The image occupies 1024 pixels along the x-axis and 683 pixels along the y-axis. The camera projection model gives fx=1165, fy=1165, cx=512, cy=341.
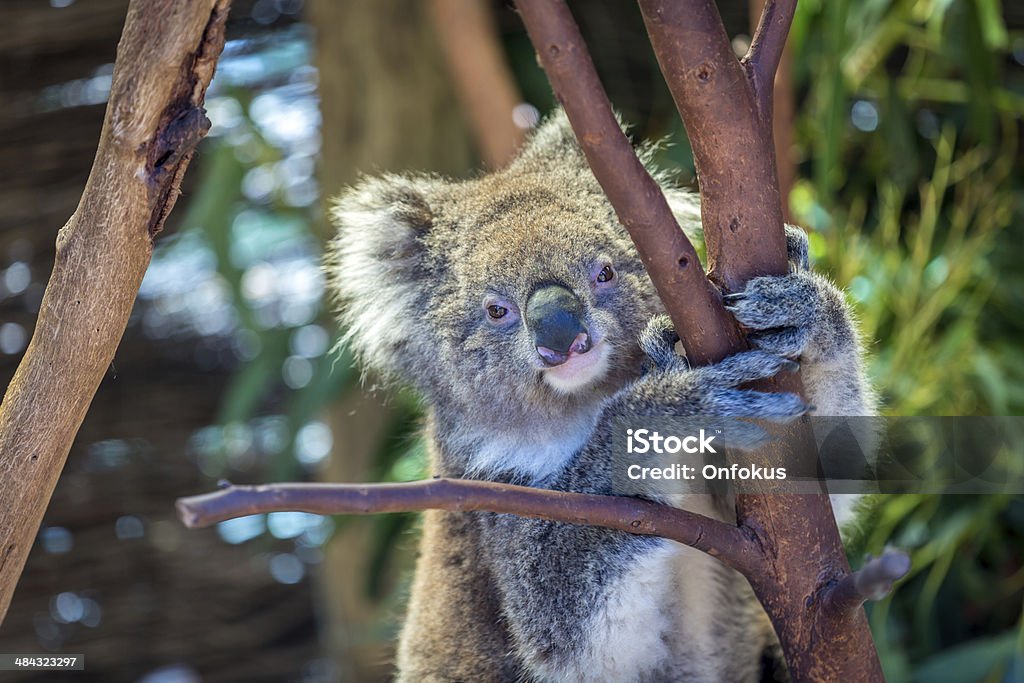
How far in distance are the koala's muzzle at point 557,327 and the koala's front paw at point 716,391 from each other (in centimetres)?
14

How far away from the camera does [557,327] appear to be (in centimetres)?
171

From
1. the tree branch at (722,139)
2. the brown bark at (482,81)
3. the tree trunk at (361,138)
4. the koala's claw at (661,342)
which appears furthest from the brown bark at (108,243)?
the tree trunk at (361,138)

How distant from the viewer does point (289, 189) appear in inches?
163

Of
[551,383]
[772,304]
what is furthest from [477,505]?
[551,383]

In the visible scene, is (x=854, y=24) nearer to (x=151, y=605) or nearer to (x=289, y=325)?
(x=289, y=325)

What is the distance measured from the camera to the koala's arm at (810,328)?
1.51 m

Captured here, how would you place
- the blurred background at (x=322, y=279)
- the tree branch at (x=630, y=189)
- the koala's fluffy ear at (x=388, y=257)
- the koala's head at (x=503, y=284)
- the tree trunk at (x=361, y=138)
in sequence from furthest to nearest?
the tree trunk at (x=361, y=138) → the blurred background at (x=322, y=279) → the koala's fluffy ear at (x=388, y=257) → the koala's head at (x=503, y=284) → the tree branch at (x=630, y=189)

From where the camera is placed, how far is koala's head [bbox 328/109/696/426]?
1828 millimetres

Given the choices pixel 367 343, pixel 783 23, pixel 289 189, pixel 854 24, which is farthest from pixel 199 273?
pixel 783 23

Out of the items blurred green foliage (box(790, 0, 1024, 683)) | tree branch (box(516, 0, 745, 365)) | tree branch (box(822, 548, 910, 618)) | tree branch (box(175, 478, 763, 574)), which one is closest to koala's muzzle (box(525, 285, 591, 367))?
tree branch (box(516, 0, 745, 365))

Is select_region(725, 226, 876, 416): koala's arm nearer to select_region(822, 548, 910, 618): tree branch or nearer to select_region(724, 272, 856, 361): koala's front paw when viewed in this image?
select_region(724, 272, 856, 361): koala's front paw

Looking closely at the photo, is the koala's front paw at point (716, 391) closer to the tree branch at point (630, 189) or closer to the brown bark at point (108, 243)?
the tree branch at point (630, 189)

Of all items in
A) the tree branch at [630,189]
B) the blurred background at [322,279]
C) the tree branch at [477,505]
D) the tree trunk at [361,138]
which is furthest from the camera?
the tree trunk at [361,138]

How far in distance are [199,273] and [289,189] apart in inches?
17.1
